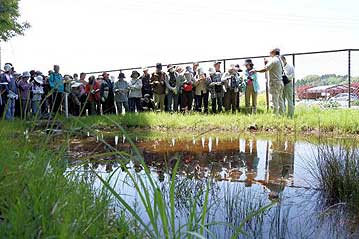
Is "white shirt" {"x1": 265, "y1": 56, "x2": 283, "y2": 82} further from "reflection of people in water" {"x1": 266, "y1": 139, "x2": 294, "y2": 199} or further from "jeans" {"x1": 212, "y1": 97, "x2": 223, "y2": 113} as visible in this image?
"reflection of people in water" {"x1": 266, "y1": 139, "x2": 294, "y2": 199}

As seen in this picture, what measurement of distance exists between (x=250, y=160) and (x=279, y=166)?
25.9 inches

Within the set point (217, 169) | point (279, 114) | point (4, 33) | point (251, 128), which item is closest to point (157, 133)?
point (251, 128)

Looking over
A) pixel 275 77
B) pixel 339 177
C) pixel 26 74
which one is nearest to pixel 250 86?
pixel 275 77

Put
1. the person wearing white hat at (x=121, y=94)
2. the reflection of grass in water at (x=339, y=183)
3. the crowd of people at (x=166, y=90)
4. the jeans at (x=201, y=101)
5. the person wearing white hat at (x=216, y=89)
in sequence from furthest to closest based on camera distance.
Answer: the person wearing white hat at (x=121, y=94), the jeans at (x=201, y=101), the person wearing white hat at (x=216, y=89), the crowd of people at (x=166, y=90), the reflection of grass in water at (x=339, y=183)

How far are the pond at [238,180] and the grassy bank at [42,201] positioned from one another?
0.16 metres

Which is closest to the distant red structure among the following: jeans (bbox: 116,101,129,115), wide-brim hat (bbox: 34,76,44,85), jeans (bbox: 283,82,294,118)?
jeans (bbox: 283,82,294,118)

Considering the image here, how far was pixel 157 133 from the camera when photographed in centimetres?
1070

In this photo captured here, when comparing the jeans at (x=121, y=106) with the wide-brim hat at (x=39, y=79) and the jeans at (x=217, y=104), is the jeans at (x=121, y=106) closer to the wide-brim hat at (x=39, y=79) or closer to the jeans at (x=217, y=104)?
the wide-brim hat at (x=39, y=79)

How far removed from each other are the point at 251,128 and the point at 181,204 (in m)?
6.98

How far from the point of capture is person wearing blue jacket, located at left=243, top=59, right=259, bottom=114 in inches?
550

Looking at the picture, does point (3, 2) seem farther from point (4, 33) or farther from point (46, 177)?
point (46, 177)

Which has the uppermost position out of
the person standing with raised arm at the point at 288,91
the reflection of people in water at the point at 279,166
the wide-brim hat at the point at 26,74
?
the wide-brim hat at the point at 26,74

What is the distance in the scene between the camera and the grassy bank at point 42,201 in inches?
66.6

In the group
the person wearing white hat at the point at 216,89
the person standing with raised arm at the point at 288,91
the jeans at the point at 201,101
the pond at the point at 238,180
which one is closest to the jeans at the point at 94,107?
the jeans at the point at 201,101
